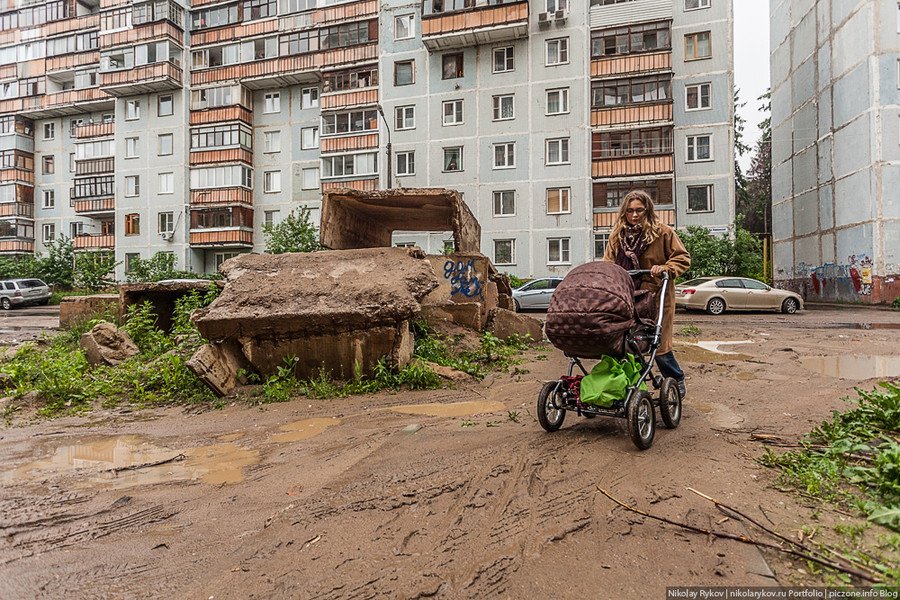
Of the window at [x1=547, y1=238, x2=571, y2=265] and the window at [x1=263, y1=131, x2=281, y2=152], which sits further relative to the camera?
the window at [x1=263, y1=131, x2=281, y2=152]

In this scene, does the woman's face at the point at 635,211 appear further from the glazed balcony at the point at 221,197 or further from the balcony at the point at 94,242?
the balcony at the point at 94,242

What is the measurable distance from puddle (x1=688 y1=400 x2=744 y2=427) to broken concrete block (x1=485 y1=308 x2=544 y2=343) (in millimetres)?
4980

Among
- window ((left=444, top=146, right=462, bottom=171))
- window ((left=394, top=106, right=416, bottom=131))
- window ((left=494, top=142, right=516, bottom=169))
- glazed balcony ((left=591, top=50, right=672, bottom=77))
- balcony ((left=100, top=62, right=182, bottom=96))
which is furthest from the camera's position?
balcony ((left=100, top=62, right=182, bottom=96))

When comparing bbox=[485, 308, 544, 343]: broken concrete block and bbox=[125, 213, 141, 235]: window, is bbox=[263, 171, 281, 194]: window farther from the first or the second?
bbox=[485, 308, 544, 343]: broken concrete block

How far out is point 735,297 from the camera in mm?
19406

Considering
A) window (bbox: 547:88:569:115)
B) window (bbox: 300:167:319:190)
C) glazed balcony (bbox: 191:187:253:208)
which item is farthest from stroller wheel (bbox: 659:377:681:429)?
glazed balcony (bbox: 191:187:253:208)

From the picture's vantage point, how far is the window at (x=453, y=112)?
98.1 feet

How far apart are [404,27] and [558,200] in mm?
13831

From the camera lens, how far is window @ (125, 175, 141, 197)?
117 feet

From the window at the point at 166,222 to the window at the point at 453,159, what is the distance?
61.9 ft

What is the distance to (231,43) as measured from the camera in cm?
3412

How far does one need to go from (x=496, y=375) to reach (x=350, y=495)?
430 centimetres

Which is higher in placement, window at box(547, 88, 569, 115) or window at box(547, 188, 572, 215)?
window at box(547, 88, 569, 115)

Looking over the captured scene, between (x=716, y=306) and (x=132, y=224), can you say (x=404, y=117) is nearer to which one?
(x=716, y=306)
